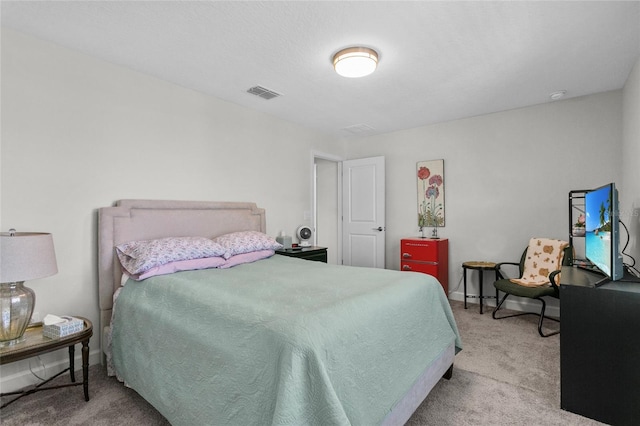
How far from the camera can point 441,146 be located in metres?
4.57

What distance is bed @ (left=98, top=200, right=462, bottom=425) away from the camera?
1.29 m

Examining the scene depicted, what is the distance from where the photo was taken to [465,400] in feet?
6.75

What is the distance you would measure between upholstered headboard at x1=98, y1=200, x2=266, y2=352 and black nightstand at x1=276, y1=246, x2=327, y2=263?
53 cm

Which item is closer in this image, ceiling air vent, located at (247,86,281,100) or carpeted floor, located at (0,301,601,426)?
carpeted floor, located at (0,301,601,426)

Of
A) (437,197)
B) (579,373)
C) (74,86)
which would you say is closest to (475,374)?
(579,373)

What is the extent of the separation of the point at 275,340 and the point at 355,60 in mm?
2105

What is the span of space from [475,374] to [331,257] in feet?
11.1

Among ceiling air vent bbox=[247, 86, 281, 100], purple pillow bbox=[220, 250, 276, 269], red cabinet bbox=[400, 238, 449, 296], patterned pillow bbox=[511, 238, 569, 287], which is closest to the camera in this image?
purple pillow bbox=[220, 250, 276, 269]

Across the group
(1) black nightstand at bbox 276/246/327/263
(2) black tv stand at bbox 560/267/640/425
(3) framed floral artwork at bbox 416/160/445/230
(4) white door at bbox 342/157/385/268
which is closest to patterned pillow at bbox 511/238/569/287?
Answer: (3) framed floral artwork at bbox 416/160/445/230

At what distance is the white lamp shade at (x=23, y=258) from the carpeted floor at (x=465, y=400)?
2.81 feet

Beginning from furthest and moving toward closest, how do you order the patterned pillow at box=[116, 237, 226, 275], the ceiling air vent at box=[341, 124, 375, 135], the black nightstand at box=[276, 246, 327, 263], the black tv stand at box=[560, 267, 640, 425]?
the ceiling air vent at box=[341, 124, 375, 135], the black nightstand at box=[276, 246, 327, 263], the patterned pillow at box=[116, 237, 226, 275], the black tv stand at box=[560, 267, 640, 425]

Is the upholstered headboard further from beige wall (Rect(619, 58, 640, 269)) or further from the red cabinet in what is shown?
beige wall (Rect(619, 58, 640, 269))

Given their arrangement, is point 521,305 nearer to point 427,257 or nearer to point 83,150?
point 427,257

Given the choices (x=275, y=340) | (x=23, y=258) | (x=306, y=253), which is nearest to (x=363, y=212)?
(x=306, y=253)
